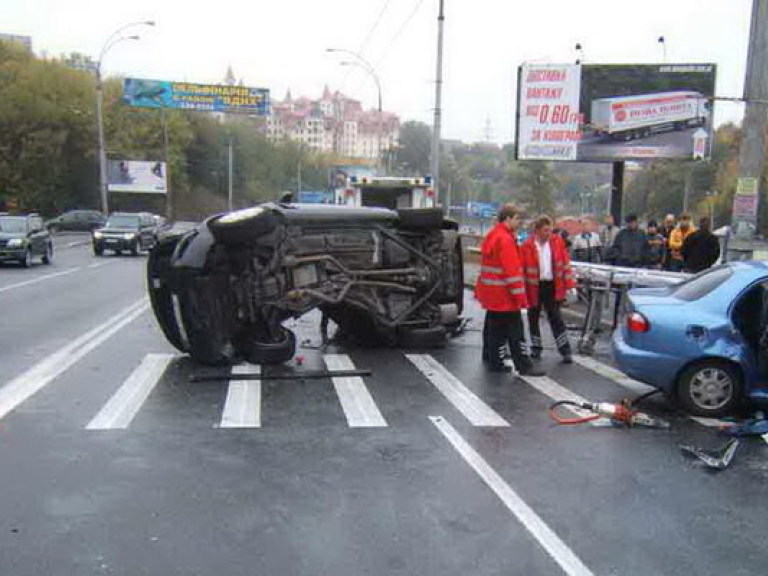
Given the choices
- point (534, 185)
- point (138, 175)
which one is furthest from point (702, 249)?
point (138, 175)

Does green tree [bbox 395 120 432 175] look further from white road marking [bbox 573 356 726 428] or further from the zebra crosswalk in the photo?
the zebra crosswalk

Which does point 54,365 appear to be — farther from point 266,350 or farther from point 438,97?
point 438,97

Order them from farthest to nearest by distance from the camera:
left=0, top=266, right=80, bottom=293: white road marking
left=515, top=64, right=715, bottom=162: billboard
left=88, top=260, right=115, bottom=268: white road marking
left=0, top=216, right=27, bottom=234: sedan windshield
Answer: left=88, top=260, right=115, bottom=268: white road marking < left=0, top=216, right=27, bottom=234: sedan windshield < left=515, top=64, right=715, bottom=162: billboard < left=0, top=266, right=80, bottom=293: white road marking

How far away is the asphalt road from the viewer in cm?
432

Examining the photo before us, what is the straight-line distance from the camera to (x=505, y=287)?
896 cm

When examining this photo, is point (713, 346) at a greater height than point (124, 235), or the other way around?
point (713, 346)

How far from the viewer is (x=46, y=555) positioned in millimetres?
4219

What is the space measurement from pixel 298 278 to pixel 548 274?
300 centimetres

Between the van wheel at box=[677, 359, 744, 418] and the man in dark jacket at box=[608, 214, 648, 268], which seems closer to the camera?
the van wheel at box=[677, 359, 744, 418]

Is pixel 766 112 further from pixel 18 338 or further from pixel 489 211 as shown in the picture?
pixel 489 211

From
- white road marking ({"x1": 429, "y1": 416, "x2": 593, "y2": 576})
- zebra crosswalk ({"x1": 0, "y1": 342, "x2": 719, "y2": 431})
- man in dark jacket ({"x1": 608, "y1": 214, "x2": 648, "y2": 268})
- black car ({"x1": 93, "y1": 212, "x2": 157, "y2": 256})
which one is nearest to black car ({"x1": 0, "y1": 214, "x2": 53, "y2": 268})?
black car ({"x1": 93, "y1": 212, "x2": 157, "y2": 256})

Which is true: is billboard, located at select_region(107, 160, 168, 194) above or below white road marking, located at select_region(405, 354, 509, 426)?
above

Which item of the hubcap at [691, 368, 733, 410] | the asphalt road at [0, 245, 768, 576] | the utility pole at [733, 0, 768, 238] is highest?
the utility pole at [733, 0, 768, 238]

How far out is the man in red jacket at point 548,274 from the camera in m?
9.94
